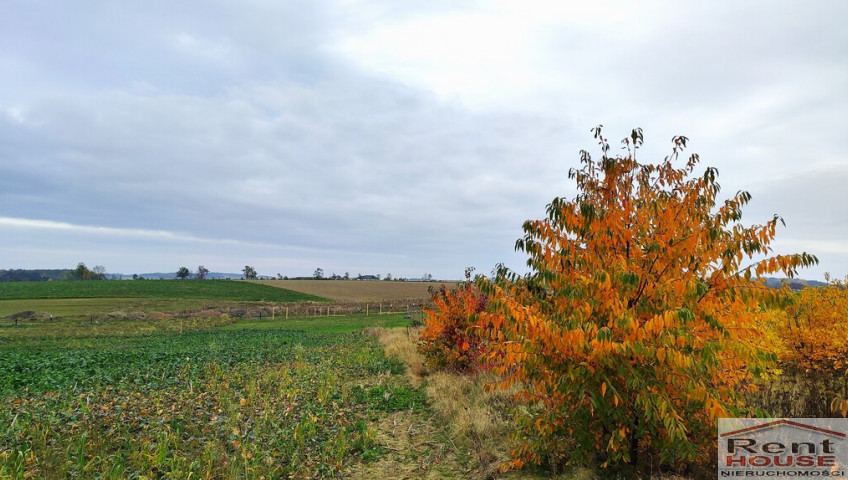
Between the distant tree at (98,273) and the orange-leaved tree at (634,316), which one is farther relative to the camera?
the distant tree at (98,273)

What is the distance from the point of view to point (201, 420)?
8148 millimetres

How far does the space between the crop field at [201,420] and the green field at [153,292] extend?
66.0 metres

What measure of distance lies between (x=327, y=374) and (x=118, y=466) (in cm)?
785

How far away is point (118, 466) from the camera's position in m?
5.64

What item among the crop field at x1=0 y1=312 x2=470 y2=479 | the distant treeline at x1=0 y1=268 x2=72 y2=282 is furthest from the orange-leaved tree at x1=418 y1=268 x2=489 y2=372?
the distant treeline at x1=0 y1=268 x2=72 y2=282

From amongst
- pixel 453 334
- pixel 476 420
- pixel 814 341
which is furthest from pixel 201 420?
pixel 814 341

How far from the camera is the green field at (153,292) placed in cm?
7088

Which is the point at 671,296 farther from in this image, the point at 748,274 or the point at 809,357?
the point at 809,357

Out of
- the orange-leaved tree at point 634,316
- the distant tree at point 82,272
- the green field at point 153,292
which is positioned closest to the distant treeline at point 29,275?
the distant tree at point 82,272

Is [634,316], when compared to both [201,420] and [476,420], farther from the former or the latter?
[201,420]

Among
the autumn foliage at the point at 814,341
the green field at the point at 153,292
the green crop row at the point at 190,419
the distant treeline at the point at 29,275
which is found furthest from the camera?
the distant treeline at the point at 29,275

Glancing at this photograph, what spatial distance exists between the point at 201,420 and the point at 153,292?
81.9 metres

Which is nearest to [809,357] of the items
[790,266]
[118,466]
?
[790,266]

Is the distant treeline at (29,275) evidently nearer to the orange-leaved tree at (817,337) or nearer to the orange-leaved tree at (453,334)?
the orange-leaved tree at (453,334)
